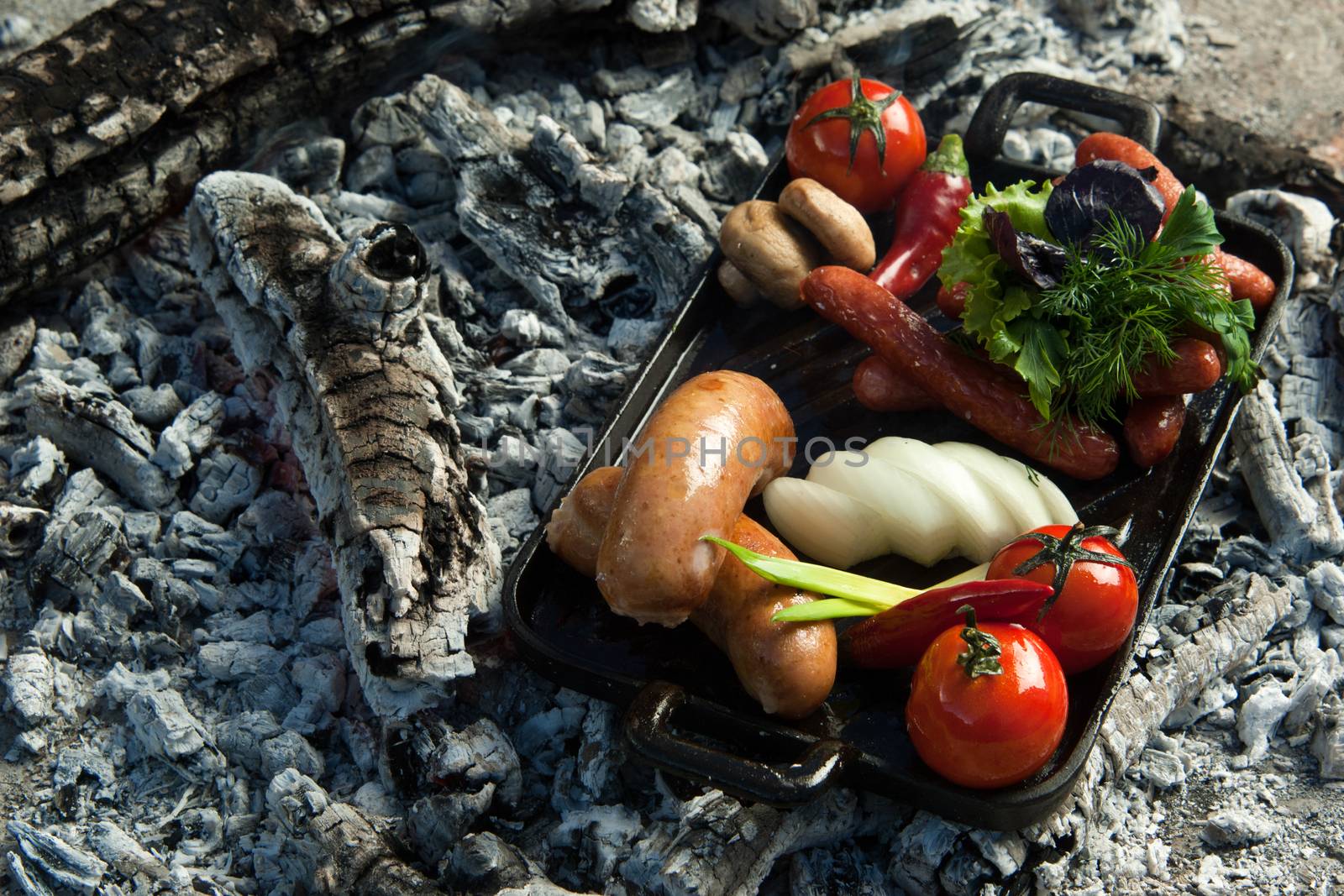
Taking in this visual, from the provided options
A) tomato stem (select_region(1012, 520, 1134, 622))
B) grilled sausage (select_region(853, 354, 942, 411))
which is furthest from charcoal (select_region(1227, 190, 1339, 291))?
tomato stem (select_region(1012, 520, 1134, 622))

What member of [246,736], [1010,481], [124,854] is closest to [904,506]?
[1010,481]

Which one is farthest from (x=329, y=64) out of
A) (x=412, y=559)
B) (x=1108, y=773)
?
(x=1108, y=773)

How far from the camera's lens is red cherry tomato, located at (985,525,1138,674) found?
2.72 m

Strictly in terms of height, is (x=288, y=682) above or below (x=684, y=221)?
below

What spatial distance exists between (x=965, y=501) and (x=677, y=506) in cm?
85

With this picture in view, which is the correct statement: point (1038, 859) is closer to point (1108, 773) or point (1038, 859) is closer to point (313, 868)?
point (1108, 773)

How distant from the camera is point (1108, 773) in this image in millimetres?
3027

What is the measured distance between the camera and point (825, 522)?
3.10 meters

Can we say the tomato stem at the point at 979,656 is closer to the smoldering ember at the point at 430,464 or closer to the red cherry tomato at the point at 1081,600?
the red cherry tomato at the point at 1081,600

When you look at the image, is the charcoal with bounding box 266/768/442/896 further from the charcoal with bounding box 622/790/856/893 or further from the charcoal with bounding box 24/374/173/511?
the charcoal with bounding box 24/374/173/511

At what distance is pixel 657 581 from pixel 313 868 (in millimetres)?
1115

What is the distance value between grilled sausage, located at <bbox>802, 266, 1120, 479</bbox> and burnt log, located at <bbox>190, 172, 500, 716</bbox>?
1.25m

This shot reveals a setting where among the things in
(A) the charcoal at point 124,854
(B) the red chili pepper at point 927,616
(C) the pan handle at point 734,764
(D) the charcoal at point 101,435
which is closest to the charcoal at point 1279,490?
(B) the red chili pepper at point 927,616

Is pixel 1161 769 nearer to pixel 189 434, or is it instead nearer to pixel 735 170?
pixel 735 170
